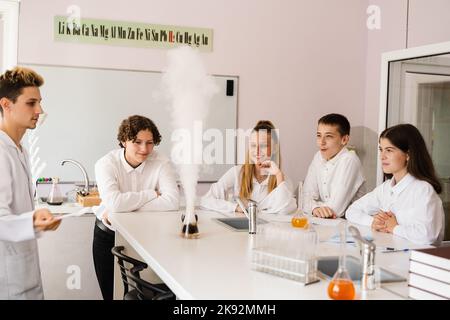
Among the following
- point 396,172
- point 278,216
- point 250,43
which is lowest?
point 278,216

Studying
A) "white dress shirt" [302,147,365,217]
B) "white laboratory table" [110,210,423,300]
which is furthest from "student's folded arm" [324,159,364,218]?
"white laboratory table" [110,210,423,300]

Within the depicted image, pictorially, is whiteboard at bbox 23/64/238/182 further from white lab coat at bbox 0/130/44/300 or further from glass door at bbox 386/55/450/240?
white lab coat at bbox 0/130/44/300

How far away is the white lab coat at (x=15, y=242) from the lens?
1831 millimetres

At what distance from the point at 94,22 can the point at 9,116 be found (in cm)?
227

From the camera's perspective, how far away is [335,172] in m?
3.34

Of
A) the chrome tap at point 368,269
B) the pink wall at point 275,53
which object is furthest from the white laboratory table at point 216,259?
the pink wall at point 275,53

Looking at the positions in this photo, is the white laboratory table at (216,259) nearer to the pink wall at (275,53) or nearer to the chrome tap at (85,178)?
the chrome tap at (85,178)

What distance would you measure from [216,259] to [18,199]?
0.80 metres

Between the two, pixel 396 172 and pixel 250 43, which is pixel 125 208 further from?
pixel 250 43

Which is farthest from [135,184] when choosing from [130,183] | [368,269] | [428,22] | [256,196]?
[428,22]

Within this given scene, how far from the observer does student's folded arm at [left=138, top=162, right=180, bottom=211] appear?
2.86 m

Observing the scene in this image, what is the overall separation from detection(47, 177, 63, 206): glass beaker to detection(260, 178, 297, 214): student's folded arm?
1.55m

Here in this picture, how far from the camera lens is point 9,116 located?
1.97 metres
